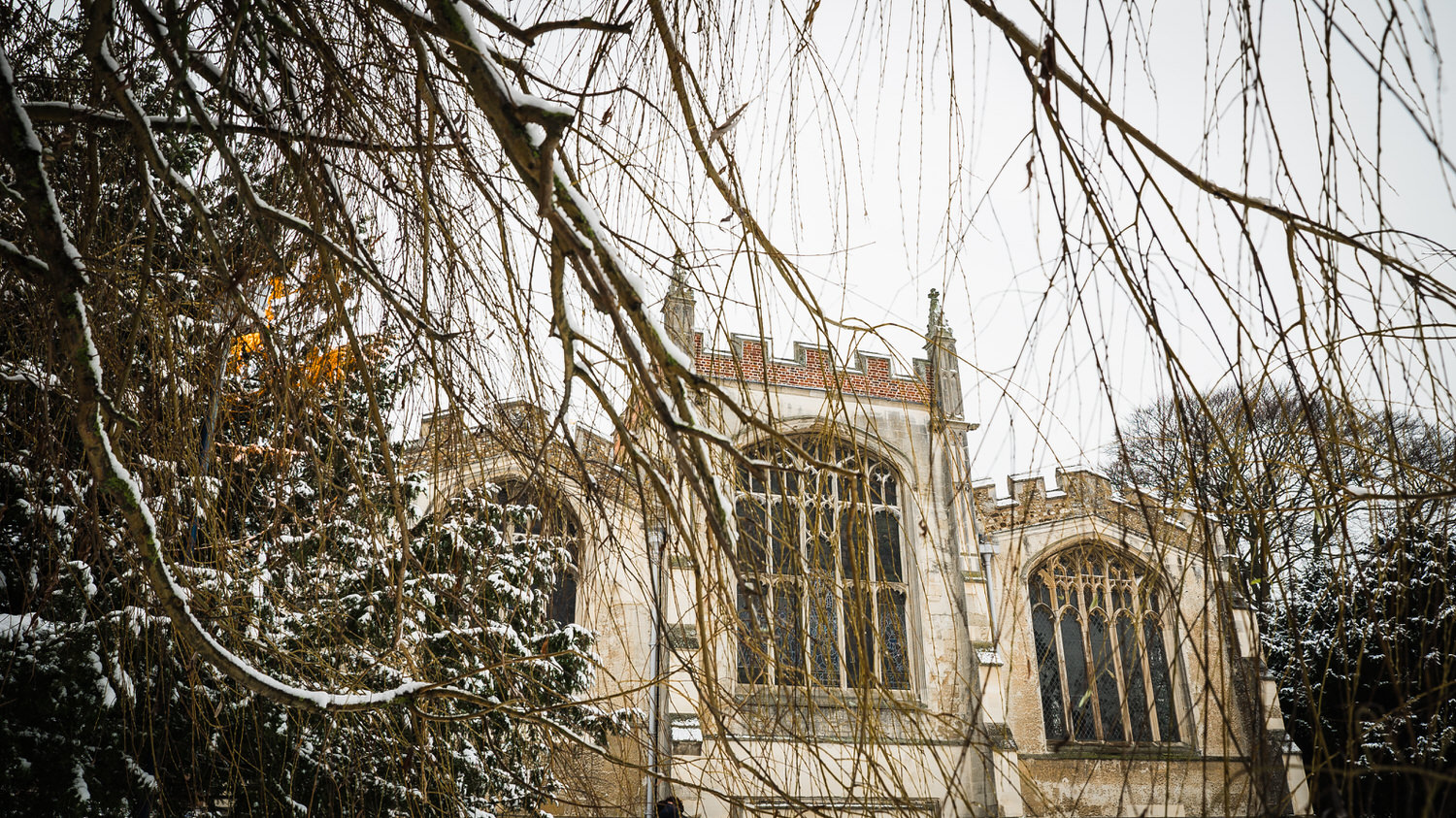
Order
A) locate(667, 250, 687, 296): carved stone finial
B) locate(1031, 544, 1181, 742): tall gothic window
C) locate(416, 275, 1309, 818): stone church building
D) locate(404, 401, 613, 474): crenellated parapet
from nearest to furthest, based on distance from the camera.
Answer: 1. locate(416, 275, 1309, 818): stone church building
2. locate(667, 250, 687, 296): carved stone finial
3. locate(404, 401, 613, 474): crenellated parapet
4. locate(1031, 544, 1181, 742): tall gothic window

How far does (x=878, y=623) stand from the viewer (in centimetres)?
116

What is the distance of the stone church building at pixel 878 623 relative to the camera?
1.00m

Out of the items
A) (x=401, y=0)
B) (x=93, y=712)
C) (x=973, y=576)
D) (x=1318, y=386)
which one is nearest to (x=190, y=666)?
(x=401, y=0)

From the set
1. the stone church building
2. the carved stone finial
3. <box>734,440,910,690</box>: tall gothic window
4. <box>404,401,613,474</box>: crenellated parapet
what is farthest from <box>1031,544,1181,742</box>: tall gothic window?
<box>734,440,910,690</box>: tall gothic window

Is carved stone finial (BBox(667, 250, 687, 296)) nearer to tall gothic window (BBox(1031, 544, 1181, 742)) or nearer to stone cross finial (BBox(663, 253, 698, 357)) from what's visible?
stone cross finial (BBox(663, 253, 698, 357))

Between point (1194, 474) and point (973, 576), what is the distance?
9153 mm

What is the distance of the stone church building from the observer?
1.00 meters

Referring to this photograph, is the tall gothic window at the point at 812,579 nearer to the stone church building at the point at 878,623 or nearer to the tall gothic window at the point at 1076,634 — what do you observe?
the stone church building at the point at 878,623

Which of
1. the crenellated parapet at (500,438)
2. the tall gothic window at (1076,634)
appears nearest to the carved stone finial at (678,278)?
the crenellated parapet at (500,438)

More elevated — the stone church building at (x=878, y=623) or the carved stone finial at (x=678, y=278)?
the carved stone finial at (x=678, y=278)

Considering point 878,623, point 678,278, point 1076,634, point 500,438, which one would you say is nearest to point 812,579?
point 878,623

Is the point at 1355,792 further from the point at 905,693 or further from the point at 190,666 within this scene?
the point at 190,666

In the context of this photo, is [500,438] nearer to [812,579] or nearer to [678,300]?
[678,300]

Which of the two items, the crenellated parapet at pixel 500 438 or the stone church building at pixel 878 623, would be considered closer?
the stone church building at pixel 878 623
